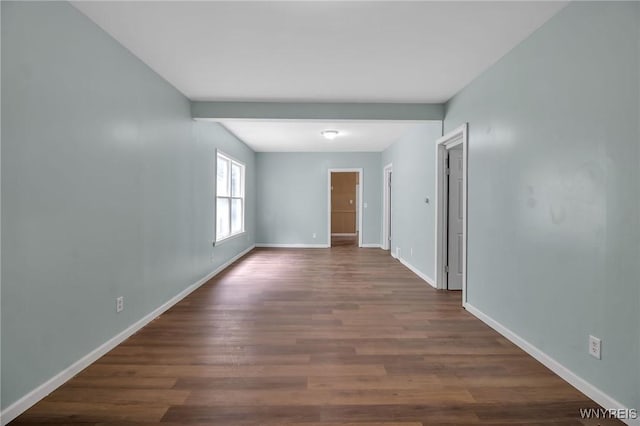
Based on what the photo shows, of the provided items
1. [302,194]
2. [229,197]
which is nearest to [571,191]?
[229,197]

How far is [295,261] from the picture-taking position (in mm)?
6359

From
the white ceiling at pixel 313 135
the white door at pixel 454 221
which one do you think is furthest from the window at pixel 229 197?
the white door at pixel 454 221

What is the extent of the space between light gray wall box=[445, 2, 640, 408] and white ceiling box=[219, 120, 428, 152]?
2087 mm

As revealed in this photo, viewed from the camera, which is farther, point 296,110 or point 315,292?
point 315,292

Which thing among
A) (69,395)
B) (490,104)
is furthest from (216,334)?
(490,104)

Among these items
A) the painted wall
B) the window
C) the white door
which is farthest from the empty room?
the window

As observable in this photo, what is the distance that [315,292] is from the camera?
418 cm

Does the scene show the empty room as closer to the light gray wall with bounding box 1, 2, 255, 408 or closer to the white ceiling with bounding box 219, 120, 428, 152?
the light gray wall with bounding box 1, 2, 255, 408

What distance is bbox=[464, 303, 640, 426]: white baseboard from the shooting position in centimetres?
178

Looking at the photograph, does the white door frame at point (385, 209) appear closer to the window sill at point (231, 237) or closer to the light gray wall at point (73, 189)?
the window sill at point (231, 237)

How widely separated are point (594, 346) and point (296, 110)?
3546 millimetres

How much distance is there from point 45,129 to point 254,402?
1.99m

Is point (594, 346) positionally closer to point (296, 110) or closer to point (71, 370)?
point (71, 370)

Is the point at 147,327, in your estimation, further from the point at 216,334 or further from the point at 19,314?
the point at 19,314
